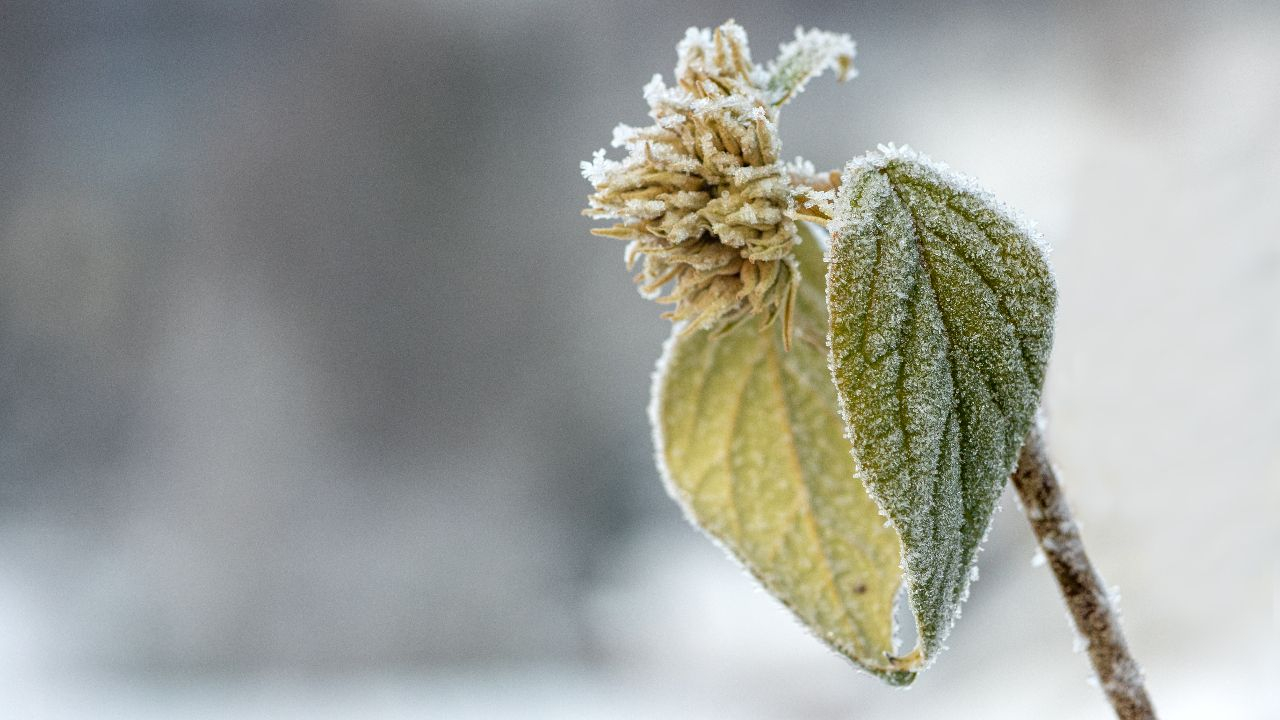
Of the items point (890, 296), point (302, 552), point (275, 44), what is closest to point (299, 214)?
point (275, 44)

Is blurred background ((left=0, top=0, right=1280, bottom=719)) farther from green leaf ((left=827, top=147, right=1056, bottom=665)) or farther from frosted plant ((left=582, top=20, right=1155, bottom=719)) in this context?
green leaf ((left=827, top=147, right=1056, bottom=665))

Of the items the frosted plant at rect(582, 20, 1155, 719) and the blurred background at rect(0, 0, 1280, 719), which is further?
the blurred background at rect(0, 0, 1280, 719)

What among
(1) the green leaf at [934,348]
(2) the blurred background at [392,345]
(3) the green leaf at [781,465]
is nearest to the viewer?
(1) the green leaf at [934,348]

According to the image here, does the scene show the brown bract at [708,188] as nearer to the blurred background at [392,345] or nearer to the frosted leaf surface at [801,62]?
the frosted leaf surface at [801,62]

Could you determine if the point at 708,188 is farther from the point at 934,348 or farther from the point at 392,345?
the point at 392,345

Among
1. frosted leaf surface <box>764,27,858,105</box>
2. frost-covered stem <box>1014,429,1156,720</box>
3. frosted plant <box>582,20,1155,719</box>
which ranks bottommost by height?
frost-covered stem <box>1014,429,1156,720</box>

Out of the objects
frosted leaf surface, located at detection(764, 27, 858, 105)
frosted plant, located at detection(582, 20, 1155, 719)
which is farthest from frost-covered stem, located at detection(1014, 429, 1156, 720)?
frosted leaf surface, located at detection(764, 27, 858, 105)

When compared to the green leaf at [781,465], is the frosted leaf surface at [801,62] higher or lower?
higher

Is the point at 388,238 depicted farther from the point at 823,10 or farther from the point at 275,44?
the point at 823,10

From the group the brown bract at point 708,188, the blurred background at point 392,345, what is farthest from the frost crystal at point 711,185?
the blurred background at point 392,345
